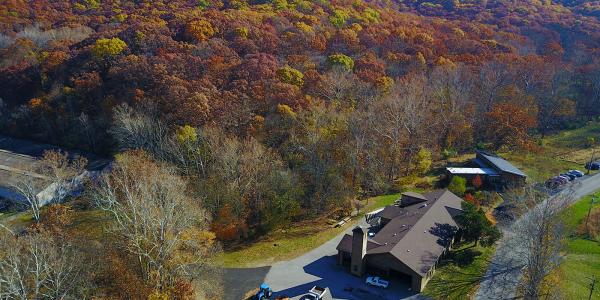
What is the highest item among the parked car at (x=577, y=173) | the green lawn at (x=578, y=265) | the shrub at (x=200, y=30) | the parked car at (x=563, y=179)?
the shrub at (x=200, y=30)

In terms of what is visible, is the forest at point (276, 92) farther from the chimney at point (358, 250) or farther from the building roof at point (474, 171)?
the chimney at point (358, 250)

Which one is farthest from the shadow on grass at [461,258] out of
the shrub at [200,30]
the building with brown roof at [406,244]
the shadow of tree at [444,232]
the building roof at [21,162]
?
the shrub at [200,30]

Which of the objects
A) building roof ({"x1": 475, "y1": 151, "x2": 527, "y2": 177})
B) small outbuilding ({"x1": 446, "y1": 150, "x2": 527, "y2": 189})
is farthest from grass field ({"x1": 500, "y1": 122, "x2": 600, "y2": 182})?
small outbuilding ({"x1": 446, "y1": 150, "x2": 527, "y2": 189})

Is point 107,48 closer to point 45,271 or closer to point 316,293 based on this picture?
point 45,271

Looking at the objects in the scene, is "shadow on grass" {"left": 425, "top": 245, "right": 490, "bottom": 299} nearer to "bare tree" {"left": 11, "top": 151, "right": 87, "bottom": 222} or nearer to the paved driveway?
the paved driveway

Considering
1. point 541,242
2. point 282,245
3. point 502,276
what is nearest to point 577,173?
point 502,276

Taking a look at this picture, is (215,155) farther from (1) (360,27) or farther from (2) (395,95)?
(1) (360,27)
